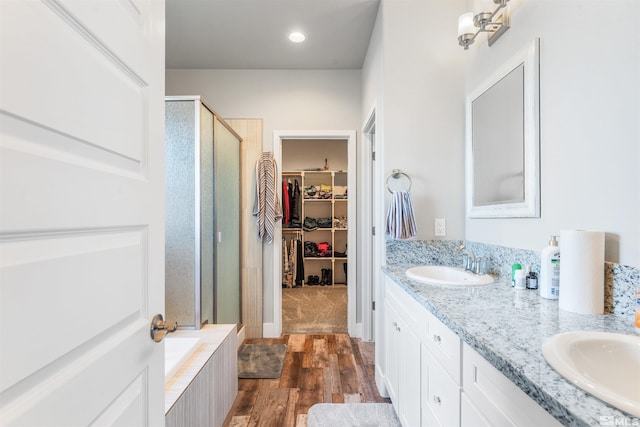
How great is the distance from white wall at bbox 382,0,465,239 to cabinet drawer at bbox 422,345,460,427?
0.90 meters

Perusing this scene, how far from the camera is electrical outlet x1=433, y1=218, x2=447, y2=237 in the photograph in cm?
198

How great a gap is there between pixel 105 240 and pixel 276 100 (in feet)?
8.82

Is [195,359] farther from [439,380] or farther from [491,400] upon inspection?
[491,400]

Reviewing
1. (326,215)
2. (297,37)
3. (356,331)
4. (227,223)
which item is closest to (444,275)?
(356,331)

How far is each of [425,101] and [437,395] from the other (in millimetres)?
1654

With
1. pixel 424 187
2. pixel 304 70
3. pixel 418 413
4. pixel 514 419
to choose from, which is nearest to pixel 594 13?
pixel 424 187

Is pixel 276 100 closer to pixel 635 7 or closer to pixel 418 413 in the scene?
pixel 635 7

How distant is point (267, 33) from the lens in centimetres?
245

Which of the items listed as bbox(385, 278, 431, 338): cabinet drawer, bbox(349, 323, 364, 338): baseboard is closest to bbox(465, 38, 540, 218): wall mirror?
bbox(385, 278, 431, 338): cabinet drawer

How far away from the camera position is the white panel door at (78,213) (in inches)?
16.6

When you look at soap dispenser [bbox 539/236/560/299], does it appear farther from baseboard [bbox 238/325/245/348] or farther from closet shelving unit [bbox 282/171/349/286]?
closet shelving unit [bbox 282/171/349/286]

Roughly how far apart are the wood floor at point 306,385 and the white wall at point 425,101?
1.18 metres

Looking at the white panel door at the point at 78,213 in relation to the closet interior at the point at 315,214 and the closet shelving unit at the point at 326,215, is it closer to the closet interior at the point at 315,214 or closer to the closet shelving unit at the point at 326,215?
the closet interior at the point at 315,214

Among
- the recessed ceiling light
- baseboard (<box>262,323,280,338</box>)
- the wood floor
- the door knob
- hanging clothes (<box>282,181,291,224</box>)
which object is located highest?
the recessed ceiling light
